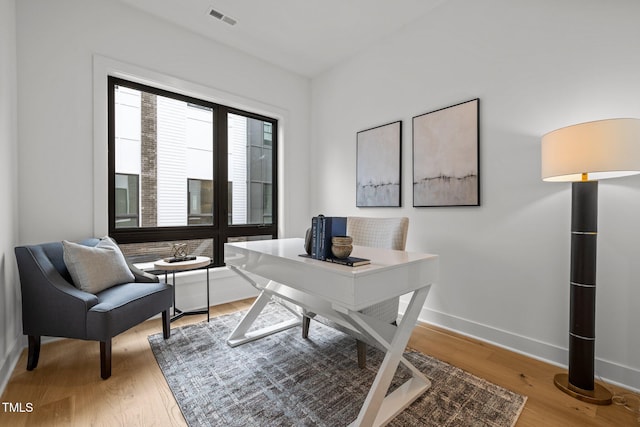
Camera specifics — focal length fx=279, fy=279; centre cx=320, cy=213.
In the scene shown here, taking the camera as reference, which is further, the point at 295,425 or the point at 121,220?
the point at 121,220

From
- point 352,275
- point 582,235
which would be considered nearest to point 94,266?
point 352,275

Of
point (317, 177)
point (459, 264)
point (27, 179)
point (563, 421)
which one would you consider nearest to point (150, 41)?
point (27, 179)

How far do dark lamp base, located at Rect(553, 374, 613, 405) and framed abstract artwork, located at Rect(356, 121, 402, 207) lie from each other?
1.80 meters

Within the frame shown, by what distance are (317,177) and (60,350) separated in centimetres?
307

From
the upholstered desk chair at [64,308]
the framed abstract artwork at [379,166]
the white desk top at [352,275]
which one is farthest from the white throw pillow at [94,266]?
the framed abstract artwork at [379,166]

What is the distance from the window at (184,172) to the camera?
2676 millimetres

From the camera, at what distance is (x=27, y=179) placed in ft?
7.03

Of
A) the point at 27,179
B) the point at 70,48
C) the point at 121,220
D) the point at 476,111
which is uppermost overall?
the point at 70,48

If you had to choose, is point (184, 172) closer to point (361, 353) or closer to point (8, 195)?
point (8, 195)

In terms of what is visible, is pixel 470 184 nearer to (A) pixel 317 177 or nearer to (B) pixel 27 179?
(A) pixel 317 177

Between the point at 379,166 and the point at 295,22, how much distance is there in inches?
66.7

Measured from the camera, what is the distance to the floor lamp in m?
1.46

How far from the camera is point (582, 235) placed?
1.60 meters

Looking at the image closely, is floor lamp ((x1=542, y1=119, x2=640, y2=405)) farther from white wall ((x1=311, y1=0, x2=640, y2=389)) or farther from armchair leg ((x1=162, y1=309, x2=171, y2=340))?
armchair leg ((x1=162, y1=309, x2=171, y2=340))
